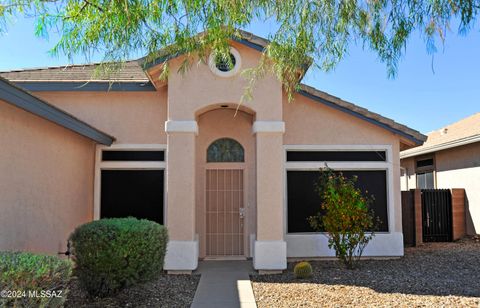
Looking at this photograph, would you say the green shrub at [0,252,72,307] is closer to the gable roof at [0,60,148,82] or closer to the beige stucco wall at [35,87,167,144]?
the beige stucco wall at [35,87,167,144]

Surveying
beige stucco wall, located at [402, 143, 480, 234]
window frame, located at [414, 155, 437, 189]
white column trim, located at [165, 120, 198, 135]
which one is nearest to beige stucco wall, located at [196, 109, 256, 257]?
white column trim, located at [165, 120, 198, 135]

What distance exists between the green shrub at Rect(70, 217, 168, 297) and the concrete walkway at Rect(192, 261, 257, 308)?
1.13m

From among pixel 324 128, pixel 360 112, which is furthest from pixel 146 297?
pixel 360 112

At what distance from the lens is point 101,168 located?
34.5 feet

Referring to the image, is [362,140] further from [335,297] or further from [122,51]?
[122,51]

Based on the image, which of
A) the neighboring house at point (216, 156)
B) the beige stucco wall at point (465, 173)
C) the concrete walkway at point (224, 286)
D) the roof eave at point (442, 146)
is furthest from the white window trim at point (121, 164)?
the beige stucco wall at point (465, 173)

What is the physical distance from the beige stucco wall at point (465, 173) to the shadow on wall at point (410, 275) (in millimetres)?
3441

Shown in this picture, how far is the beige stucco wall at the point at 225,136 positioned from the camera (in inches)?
438

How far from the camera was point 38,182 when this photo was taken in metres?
7.48

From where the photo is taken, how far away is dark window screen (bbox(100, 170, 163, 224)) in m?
10.5

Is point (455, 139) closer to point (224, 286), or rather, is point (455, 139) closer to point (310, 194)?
point (310, 194)

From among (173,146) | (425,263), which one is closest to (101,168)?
(173,146)

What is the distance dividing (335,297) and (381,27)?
4.39 meters

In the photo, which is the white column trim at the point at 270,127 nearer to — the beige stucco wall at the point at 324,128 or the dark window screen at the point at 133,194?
the beige stucco wall at the point at 324,128
